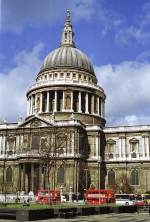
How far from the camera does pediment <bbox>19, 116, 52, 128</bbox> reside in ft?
272

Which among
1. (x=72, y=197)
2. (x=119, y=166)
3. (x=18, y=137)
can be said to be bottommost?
(x=72, y=197)

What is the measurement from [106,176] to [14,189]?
22151 millimetres

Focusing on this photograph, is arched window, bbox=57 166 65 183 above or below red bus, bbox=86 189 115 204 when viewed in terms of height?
above

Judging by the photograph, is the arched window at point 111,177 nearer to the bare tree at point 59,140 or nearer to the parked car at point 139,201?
the bare tree at point 59,140

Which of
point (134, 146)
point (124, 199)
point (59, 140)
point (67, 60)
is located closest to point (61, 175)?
point (59, 140)

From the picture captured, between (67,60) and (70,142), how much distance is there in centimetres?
3032

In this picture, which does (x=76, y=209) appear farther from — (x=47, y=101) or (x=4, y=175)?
(x=47, y=101)

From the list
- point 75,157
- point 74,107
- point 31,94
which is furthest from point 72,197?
point 31,94

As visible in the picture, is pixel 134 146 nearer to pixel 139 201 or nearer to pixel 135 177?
pixel 135 177

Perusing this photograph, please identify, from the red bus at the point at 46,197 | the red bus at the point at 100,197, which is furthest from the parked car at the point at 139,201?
the red bus at the point at 46,197

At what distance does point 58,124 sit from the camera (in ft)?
272

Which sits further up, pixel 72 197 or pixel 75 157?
pixel 75 157

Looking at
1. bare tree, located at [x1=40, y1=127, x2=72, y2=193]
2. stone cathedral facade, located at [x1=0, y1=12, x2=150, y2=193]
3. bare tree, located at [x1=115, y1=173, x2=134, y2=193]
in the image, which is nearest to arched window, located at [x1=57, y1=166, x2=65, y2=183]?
stone cathedral facade, located at [x1=0, y1=12, x2=150, y2=193]

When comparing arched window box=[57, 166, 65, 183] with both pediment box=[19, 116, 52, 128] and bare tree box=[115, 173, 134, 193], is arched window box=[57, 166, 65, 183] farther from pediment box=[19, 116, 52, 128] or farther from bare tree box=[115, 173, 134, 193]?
bare tree box=[115, 173, 134, 193]
